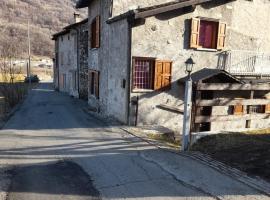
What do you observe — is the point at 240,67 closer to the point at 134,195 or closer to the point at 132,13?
the point at 132,13

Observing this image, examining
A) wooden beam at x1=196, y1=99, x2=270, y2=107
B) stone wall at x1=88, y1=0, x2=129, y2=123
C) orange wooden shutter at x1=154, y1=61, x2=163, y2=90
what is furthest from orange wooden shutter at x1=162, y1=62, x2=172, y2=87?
wooden beam at x1=196, y1=99, x2=270, y2=107

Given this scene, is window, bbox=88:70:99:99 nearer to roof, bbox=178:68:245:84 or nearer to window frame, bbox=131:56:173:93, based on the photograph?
window frame, bbox=131:56:173:93

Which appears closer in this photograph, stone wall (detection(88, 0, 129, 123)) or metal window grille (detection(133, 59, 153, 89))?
metal window grille (detection(133, 59, 153, 89))

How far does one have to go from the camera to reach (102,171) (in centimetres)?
763

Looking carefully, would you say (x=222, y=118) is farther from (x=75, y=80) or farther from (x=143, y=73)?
(x=75, y=80)

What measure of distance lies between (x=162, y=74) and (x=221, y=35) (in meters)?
3.76

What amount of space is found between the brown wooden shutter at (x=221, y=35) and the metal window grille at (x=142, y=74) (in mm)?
3756

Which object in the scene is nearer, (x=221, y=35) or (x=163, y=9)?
(x=163, y=9)

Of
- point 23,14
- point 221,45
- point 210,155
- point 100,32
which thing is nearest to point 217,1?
point 221,45

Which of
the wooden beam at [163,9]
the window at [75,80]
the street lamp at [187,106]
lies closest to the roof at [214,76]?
the wooden beam at [163,9]

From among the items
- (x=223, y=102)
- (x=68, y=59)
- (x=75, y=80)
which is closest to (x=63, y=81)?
(x=68, y=59)

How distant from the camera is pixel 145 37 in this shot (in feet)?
43.9

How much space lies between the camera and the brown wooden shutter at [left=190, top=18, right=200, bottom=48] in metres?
14.2

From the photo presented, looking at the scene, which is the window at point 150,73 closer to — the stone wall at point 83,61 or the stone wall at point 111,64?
the stone wall at point 111,64
